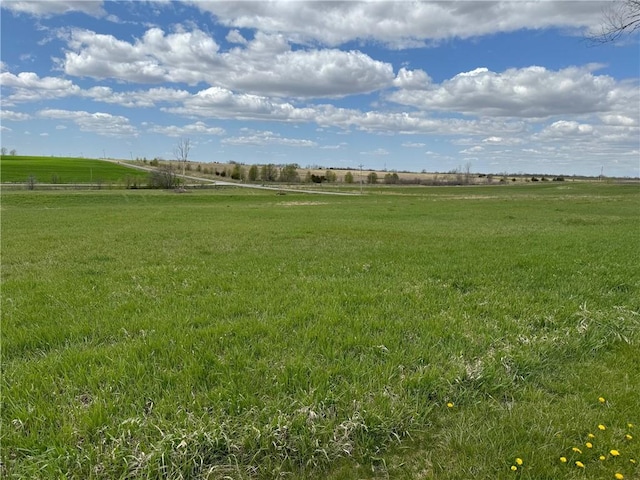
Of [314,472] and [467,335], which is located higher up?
[467,335]

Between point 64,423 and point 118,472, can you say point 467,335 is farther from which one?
point 64,423

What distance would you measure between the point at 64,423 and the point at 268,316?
274 centimetres

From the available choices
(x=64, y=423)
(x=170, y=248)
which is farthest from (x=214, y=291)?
(x=170, y=248)

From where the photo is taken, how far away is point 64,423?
124 inches

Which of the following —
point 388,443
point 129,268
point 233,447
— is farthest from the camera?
point 129,268

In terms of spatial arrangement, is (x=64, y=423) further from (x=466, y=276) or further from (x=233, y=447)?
(x=466, y=276)

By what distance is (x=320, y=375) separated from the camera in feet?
12.8

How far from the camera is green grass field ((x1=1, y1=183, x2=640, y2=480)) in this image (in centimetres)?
302

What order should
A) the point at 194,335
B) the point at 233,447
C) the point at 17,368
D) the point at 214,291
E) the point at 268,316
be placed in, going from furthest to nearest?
the point at 214,291
the point at 268,316
the point at 194,335
the point at 17,368
the point at 233,447

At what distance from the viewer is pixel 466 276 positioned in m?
8.14

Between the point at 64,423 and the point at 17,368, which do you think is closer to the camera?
the point at 64,423

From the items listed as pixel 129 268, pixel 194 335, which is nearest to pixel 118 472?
pixel 194 335

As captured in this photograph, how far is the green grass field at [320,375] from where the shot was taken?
119 inches

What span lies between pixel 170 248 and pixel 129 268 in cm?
321
